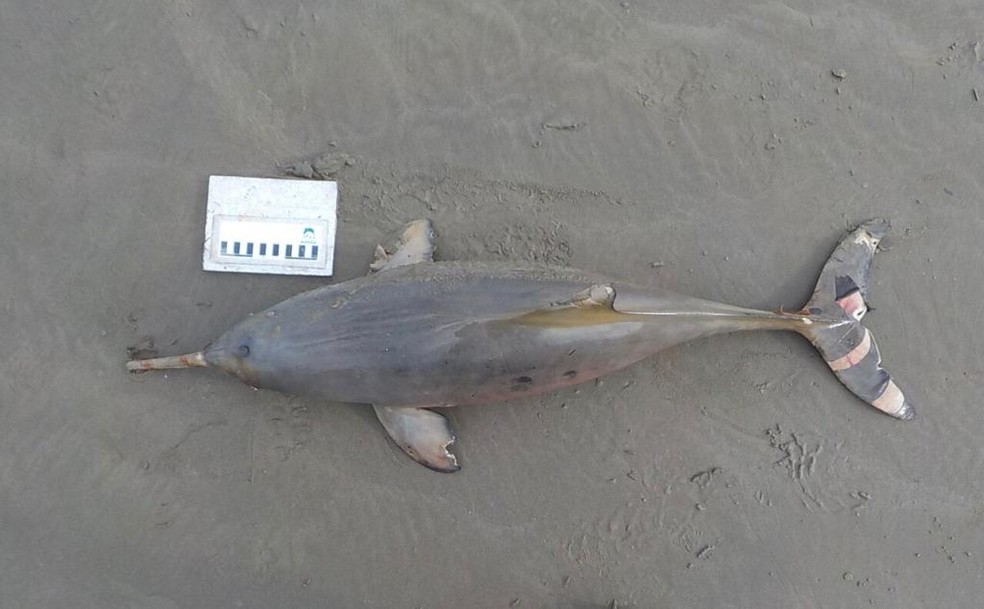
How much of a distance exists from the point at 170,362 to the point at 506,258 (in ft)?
7.68

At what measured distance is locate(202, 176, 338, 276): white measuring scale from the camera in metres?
4.71

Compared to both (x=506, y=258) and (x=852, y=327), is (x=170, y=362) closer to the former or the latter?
(x=506, y=258)

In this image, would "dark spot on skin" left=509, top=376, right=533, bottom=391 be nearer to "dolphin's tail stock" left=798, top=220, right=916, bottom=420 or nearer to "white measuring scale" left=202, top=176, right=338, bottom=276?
"white measuring scale" left=202, top=176, right=338, bottom=276

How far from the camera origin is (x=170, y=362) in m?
4.39

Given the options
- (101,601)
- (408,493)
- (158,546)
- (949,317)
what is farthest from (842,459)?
(101,601)

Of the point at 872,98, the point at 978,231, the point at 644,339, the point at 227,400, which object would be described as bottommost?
the point at 227,400

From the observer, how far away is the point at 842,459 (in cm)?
475

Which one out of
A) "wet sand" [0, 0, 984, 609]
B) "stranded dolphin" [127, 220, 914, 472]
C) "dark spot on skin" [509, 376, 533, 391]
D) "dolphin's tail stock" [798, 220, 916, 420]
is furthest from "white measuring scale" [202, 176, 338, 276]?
"dolphin's tail stock" [798, 220, 916, 420]

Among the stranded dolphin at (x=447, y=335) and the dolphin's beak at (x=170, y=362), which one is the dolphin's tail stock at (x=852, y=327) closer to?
the stranded dolphin at (x=447, y=335)

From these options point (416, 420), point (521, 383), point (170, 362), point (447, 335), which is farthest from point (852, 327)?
point (170, 362)

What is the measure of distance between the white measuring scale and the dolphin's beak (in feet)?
2.26

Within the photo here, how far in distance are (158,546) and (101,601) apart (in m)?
0.53

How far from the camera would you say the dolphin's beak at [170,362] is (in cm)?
430

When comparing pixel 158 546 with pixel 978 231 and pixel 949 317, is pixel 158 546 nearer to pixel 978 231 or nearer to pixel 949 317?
pixel 949 317
